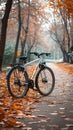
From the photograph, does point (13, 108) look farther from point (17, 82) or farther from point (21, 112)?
point (17, 82)

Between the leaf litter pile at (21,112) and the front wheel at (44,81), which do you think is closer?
the leaf litter pile at (21,112)

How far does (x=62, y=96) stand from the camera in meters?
10.4

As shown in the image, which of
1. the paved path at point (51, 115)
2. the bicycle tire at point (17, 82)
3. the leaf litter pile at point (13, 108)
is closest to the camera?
the paved path at point (51, 115)

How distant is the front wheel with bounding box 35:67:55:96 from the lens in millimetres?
10219

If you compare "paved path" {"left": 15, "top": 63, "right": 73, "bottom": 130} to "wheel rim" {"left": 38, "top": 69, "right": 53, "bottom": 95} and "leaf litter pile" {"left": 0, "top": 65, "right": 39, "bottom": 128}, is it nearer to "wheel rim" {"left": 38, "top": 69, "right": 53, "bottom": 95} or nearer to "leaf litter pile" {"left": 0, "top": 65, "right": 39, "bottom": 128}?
"leaf litter pile" {"left": 0, "top": 65, "right": 39, "bottom": 128}

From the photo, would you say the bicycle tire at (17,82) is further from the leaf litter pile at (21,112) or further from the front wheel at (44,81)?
the front wheel at (44,81)

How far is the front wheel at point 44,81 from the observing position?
33.5ft

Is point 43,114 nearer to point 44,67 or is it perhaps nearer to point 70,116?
point 70,116

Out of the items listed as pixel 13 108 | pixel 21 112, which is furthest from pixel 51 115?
pixel 13 108

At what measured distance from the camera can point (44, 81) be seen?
33.9ft

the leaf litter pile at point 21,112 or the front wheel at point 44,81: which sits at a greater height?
the front wheel at point 44,81

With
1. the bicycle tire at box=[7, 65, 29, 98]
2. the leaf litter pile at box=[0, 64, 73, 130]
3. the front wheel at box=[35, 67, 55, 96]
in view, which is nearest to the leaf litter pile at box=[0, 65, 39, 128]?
the leaf litter pile at box=[0, 64, 73, 130]

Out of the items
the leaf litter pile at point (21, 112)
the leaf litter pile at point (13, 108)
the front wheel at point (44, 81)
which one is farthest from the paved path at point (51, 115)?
the front wheel at point (44, 81)

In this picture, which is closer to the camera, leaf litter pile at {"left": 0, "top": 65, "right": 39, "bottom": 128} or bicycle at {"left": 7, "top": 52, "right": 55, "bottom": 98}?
leaf litter pile at {"left": 0, "top": 65, "right": 39, "bottom": 128}
